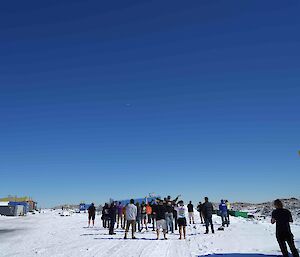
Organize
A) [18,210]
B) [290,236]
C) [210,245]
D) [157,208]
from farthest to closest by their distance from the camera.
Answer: [18,210] < [157,208] < [210,245] < [290,236]

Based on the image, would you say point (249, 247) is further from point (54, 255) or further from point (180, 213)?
point (54, 255)

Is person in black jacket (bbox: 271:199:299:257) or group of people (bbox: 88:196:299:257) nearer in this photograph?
person in black jacket (bbox: 271:199:299:257)

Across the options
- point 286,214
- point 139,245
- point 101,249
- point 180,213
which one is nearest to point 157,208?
point 180,213

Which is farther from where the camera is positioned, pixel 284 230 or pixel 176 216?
pixel 176 216

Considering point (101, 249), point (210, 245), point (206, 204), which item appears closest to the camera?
point (101, 249)

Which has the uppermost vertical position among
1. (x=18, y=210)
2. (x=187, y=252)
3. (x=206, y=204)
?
(x=18, y=210)

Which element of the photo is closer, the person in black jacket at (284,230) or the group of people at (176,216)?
the person in black jacket at (284,230)

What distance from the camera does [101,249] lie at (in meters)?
10.6

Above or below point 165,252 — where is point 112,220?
above

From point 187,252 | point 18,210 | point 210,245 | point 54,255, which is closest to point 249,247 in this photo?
point 210,245

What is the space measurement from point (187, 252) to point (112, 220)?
7.54m

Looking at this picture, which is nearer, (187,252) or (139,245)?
(187,252)

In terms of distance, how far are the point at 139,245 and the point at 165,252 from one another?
189 centimetres

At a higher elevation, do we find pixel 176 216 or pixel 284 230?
pixel 176 216
